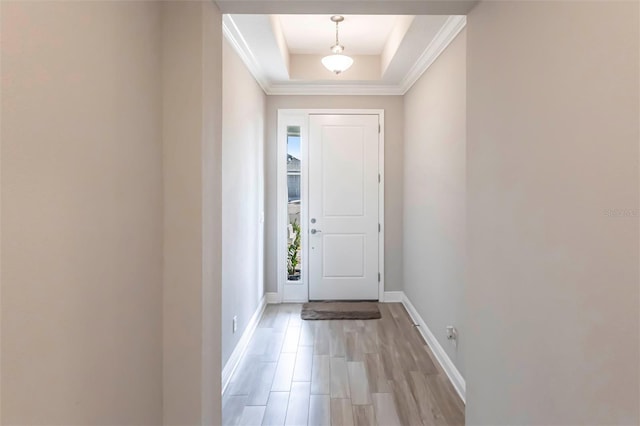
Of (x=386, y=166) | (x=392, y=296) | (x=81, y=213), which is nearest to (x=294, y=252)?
(x=392, y=296)

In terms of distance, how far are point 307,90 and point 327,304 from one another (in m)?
2.55

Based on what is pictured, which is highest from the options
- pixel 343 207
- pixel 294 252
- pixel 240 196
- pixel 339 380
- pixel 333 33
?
pixel 333 33

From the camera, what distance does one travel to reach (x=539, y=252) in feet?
3.72

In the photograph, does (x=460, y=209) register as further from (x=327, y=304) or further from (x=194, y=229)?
(x=327, y=304)

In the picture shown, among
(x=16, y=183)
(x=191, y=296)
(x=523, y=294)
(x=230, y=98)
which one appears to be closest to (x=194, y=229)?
(x=191, y=296)

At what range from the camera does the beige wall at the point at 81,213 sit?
77 cm

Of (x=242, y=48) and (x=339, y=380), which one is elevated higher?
(x=242, y=48)

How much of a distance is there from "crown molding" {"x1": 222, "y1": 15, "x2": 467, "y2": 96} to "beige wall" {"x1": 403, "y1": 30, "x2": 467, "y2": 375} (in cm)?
7

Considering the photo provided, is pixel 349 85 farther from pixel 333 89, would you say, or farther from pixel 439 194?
pixel 439 194

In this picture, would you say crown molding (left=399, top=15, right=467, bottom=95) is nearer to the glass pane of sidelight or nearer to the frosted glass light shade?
the frosted glass light shade

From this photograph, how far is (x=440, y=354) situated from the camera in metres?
2.86

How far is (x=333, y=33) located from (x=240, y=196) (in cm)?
173

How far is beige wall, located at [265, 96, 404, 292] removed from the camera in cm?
426

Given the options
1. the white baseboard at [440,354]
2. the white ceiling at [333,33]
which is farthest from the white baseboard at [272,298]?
the white ceiling at [333,33]
